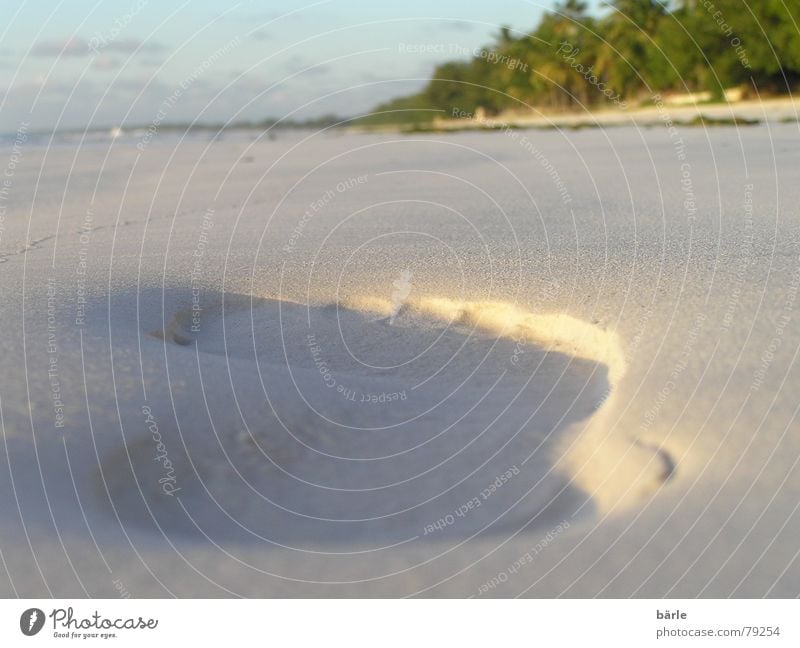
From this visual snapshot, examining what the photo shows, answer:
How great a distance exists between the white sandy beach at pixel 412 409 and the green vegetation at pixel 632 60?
21.2 feet

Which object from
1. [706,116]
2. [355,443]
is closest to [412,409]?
[355,443]

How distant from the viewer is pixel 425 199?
10.3m

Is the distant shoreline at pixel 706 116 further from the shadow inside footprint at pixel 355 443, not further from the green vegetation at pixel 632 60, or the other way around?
the shadow inside footprint at pixel 355 443

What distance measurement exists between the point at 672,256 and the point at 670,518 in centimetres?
330

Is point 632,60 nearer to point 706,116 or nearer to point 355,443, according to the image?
point 706,116

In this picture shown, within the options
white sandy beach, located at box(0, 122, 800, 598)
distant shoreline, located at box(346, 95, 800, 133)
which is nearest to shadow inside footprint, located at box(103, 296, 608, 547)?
white sandy beach, located at box(0, 122, 800, 598)

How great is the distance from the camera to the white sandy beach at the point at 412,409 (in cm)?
344

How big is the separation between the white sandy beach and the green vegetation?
254 inches

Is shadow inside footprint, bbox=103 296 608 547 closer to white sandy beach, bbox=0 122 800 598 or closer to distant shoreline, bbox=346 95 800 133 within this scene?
white sandy beach, bbox=0 122 800 598

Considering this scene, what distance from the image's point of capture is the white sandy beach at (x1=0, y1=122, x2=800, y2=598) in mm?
3436

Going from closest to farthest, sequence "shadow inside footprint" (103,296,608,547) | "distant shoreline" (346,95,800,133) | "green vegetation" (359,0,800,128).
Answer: "shadow inside footprint" (103,296,608,547), "distant shoreline" (346,95,800,133), "green vegetation" (359,0,800,128)

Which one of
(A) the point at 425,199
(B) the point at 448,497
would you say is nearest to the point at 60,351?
(B) the point at 448,497

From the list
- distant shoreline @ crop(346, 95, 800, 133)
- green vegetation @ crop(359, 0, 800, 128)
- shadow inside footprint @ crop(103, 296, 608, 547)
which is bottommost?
shadow inside footprint @ crop(103, 296, 608, 547)

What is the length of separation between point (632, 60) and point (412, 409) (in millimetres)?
34735
